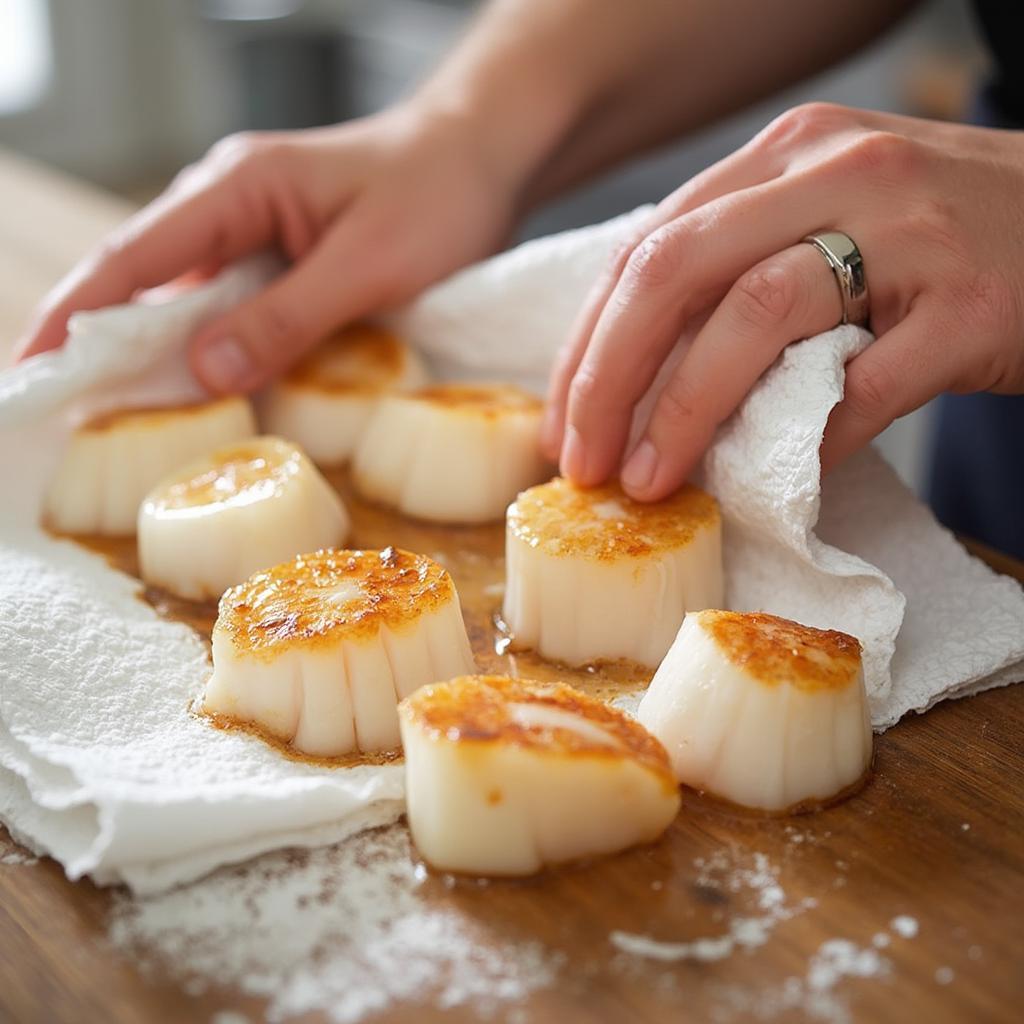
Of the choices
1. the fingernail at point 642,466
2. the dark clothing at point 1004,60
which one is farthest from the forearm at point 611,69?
the fingernail at point 642,466

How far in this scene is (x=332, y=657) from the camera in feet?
3.24

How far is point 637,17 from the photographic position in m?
1.78

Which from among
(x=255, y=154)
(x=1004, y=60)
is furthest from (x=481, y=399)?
(x=1004, y=60)

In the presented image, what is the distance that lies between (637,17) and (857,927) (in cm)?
135

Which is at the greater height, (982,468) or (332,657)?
(332,657)

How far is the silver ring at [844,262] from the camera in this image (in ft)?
3.60

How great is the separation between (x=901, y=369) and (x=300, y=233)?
0.83 m

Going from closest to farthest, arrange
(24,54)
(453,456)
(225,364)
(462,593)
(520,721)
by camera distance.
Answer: (520,721)
(462,593)
(453,456)
(225,364)
(24,54)

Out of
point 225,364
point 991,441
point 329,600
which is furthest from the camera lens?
point 991,441

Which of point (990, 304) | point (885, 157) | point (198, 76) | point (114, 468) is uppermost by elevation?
point (885, 157)

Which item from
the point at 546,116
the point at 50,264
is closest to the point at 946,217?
the point at 546,116

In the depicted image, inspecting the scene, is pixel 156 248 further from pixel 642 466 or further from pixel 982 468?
pixel 982 468

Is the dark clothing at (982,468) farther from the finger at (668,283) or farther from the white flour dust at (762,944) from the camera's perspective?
the white flour dust at (762,944)

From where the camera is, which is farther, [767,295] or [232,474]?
[232,474]
